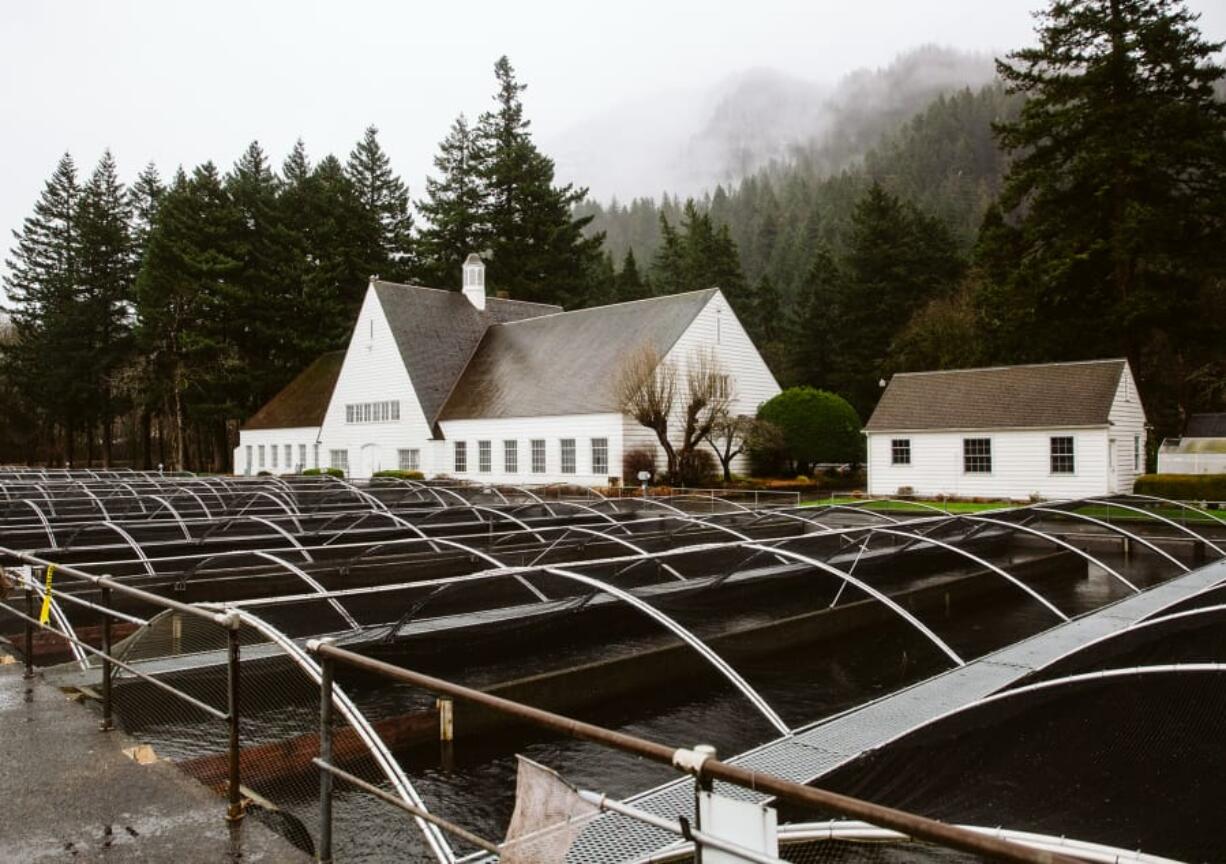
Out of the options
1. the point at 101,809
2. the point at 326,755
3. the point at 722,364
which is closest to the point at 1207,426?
the point at 722,364

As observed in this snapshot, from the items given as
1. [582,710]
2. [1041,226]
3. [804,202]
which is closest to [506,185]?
[1041,226]

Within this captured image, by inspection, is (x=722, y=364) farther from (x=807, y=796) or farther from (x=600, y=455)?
(x=807, y=796)

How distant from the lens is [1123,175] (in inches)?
1480

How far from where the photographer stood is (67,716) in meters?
6.95

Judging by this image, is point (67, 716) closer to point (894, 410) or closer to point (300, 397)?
point (894, 410)

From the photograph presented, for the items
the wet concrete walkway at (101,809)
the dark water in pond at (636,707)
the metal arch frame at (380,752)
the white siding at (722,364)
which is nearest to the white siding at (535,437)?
the white siding at (722,364)

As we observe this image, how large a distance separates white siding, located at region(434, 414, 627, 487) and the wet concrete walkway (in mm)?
31402

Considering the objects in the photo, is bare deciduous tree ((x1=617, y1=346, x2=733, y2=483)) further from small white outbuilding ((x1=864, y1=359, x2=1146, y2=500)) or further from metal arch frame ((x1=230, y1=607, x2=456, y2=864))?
metal arch frame ((x1=230, y1=607, x2=456, y2=864))

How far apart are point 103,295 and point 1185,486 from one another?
74.0 metres

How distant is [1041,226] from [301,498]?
3533 cm

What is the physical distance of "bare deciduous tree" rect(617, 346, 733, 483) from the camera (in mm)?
35562

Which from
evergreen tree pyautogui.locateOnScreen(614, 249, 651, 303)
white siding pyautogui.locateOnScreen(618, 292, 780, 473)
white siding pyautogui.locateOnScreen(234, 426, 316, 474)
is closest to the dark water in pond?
white siding pyautogui.locateOnScreen(618, 292, 780, 473)

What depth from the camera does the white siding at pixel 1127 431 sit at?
1244 inches

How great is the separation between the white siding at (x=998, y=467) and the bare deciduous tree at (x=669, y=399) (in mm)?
7210
